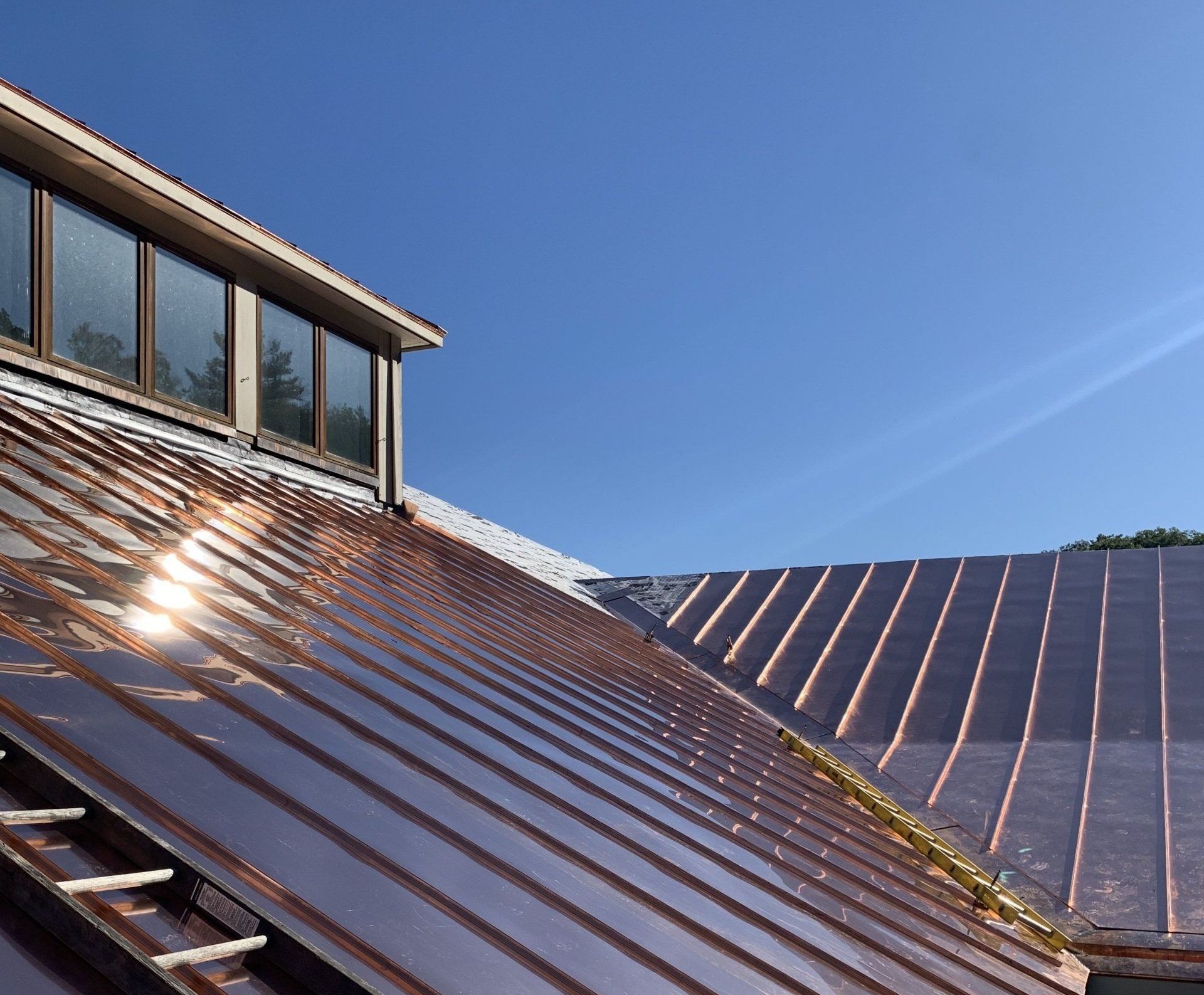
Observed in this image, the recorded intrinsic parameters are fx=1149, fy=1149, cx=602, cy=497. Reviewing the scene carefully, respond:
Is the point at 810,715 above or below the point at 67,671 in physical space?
below

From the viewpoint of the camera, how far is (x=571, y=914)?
161 inches

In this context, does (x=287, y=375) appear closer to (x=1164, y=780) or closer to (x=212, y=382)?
(x=212, y=382)

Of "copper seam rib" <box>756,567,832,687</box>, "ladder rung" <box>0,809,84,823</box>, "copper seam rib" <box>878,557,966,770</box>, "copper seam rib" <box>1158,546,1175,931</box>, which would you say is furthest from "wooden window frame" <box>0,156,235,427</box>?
"copper seam rib" <box>1158,546,1175,931</box>

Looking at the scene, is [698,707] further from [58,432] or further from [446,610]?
[58,432]

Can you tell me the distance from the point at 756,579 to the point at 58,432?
10.2m

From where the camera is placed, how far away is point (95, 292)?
912cm

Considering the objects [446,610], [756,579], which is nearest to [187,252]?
[446,610]

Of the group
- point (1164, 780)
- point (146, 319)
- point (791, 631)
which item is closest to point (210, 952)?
point (146, 319)

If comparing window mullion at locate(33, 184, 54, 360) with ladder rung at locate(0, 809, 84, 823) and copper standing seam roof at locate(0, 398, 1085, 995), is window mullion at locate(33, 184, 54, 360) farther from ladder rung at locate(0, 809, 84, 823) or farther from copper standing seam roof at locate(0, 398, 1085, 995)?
ladder rung at locate(0, 809, 84, 823)

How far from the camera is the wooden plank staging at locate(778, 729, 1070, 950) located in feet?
24.4

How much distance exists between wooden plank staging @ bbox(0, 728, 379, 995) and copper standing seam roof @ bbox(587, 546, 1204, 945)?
6.34m

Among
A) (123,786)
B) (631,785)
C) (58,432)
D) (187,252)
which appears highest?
(187,252)

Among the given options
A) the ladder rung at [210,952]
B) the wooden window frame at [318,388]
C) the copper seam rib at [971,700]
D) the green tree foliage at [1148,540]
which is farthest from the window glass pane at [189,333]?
the green tree foliage at [1148,540]

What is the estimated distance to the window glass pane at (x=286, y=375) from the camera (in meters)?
11.1
